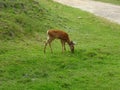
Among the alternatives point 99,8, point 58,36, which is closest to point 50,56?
point 58,36

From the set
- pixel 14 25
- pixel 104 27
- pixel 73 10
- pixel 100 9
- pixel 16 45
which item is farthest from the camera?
pixel 100 9

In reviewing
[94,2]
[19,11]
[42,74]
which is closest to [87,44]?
[19,11]

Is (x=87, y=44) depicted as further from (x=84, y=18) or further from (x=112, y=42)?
(x=84, y=18)

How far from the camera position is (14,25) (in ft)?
61.6

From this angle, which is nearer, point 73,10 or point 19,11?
point 19,11

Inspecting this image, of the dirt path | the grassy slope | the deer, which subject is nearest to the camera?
the grassy slope

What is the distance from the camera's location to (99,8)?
115 ft

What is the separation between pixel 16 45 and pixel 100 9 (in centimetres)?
1849

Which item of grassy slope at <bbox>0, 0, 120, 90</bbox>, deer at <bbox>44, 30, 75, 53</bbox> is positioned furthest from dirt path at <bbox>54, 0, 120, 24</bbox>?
deer at <bbox>44, 30, 75, 53</bbox>

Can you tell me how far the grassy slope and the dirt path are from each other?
7.13m

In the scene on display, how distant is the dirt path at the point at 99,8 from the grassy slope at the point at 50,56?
7.13m

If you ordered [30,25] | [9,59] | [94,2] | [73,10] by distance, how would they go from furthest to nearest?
[94,2]
[73,10]
[30,25]
[9,59]

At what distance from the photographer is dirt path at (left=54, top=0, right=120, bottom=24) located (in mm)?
31356

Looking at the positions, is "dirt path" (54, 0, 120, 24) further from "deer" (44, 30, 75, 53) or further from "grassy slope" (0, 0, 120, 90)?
"deer" (44, 30, 75, 53)
